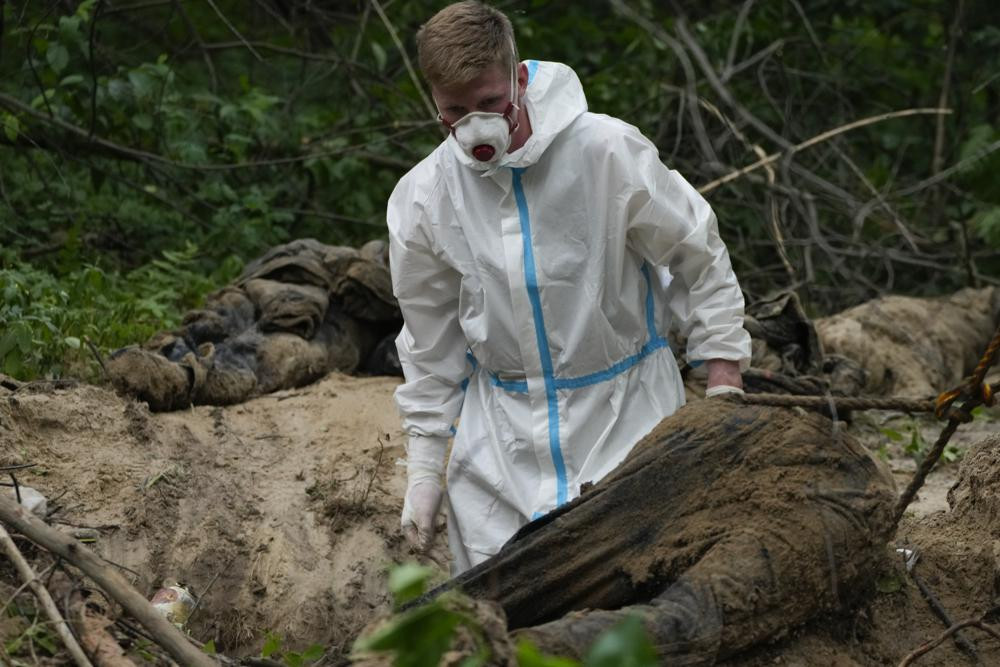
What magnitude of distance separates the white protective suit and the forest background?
2111 mm

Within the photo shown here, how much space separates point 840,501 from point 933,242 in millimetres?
5514

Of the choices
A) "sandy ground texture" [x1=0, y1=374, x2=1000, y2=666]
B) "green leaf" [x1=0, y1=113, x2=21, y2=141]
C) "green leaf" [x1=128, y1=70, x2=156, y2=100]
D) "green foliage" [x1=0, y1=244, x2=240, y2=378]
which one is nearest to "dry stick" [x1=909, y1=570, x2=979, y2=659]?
"sandy ground texture" [x1=0, y1=374, x2=1000, y2=666]

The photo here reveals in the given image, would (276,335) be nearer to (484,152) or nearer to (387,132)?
(484,152)

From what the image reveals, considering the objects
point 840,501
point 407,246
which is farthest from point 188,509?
point 840,501

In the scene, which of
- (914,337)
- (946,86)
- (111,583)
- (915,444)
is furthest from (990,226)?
(111,583)

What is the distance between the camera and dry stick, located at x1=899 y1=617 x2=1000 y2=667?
2.95 meters

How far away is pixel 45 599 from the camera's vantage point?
9.37ft

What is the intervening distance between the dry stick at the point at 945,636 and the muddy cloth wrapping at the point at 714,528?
0.22 m

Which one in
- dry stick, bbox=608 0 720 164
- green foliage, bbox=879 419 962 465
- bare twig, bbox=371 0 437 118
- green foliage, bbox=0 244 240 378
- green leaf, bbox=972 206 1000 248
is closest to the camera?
green foliage, bbox=0 244 240 378

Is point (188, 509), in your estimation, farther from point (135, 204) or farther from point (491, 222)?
point (135, 204)

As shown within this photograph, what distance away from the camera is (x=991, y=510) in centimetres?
365

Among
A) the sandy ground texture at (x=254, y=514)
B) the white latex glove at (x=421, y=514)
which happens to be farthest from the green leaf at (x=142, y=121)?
the white latex glove at (x=421, y=514)

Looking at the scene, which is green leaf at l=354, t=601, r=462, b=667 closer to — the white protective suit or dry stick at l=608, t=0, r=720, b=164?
the white protective suit

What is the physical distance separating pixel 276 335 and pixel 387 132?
9.19 feet
